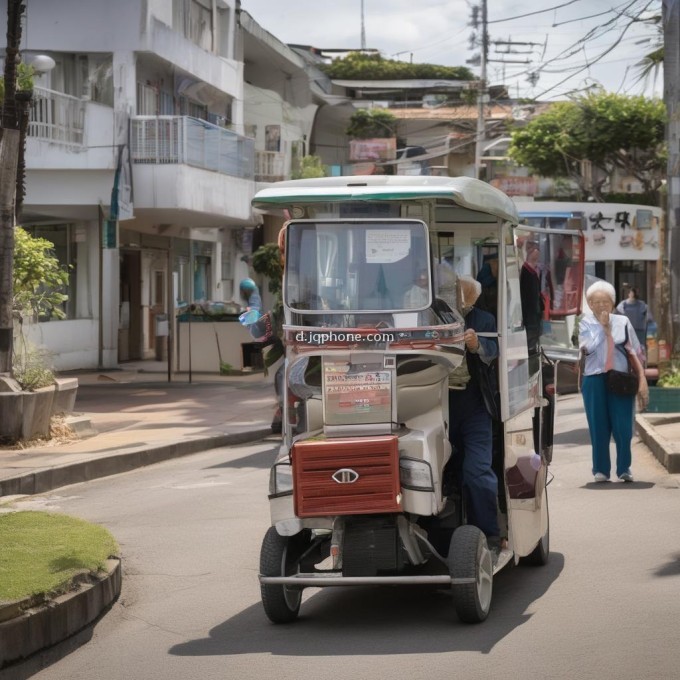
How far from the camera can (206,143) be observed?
3091cm

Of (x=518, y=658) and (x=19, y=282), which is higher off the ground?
(x=19, y=282)

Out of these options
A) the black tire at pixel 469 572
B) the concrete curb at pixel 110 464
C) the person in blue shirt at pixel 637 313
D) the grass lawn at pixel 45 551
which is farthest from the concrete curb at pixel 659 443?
the person in blue shirt at pixel 637 313

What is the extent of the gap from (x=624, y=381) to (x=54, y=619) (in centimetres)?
680

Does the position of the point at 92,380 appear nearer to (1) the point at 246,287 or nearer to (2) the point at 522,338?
(1) the point at 246,287

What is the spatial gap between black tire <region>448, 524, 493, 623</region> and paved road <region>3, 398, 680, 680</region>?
4.1 inches

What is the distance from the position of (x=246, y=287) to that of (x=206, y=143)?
1460 centimetres

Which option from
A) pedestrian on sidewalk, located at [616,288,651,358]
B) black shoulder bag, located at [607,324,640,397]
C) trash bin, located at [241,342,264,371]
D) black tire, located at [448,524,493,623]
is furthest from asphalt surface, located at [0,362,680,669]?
pedestrian on sidewalk, located at [616,288,651,358]

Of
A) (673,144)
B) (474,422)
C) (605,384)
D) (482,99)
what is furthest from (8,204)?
(482,99)

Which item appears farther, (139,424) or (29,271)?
(139,424)

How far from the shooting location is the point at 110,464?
14664 millimetres

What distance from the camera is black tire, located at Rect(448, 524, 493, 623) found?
7.05 m

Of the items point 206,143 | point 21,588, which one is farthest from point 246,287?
point 206,143

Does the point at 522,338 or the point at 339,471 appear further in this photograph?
the point at 522,338

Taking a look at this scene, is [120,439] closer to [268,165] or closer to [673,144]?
[673,144]
